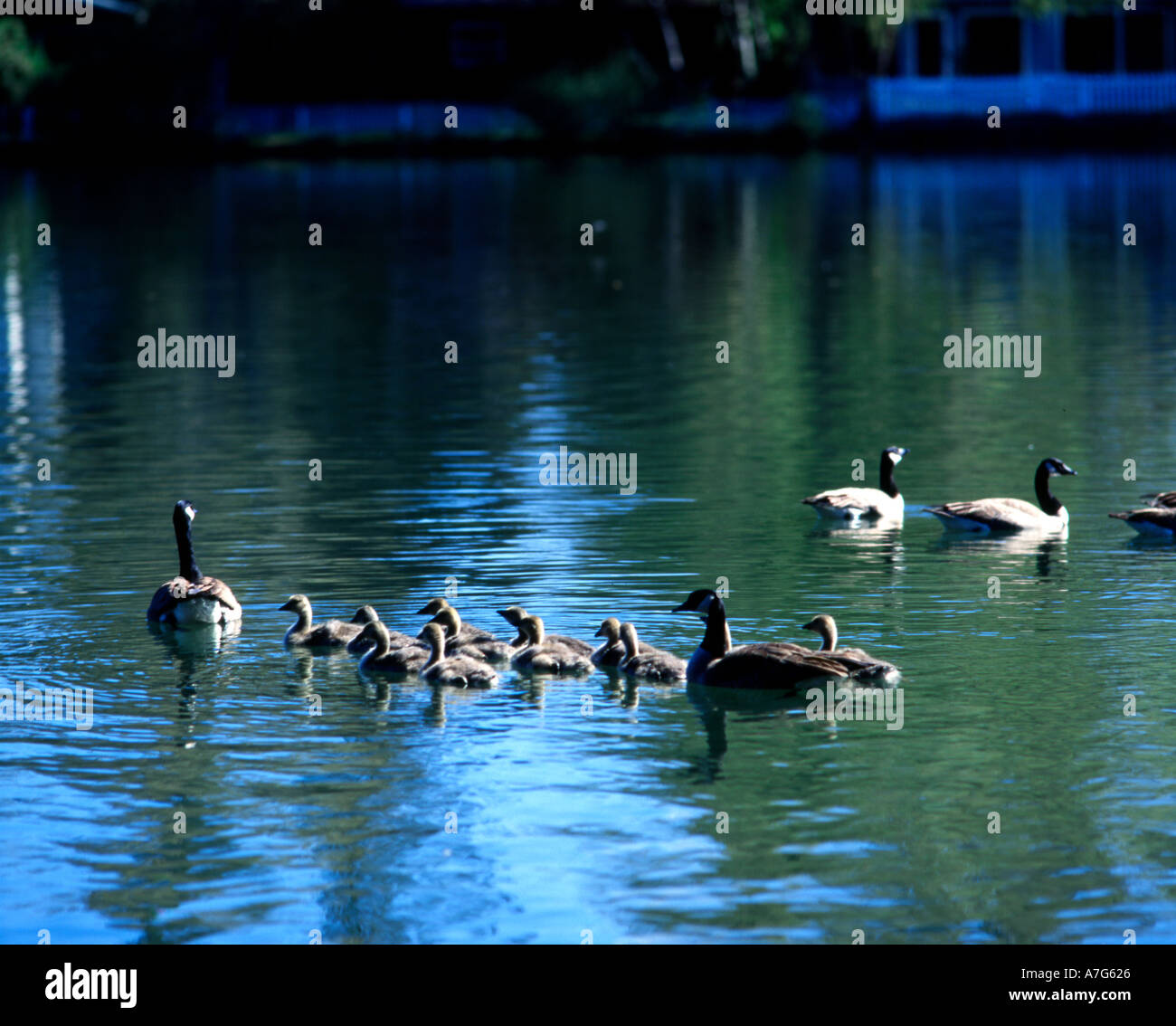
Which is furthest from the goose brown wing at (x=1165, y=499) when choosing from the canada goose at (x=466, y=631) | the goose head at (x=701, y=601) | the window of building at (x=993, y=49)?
the window of building at (x=993, y=49)

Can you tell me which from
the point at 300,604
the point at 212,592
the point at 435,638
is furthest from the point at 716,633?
the point at 212,592

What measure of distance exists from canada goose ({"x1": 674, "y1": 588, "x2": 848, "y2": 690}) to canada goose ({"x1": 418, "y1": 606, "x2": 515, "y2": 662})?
1.43m

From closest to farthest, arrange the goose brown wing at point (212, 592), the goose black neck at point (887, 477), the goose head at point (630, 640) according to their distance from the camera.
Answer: the goose head at point (630, 640), the goose brown wing at point (212, 592), the goose black neck at point (887, 477)

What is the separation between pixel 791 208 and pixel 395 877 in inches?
1833

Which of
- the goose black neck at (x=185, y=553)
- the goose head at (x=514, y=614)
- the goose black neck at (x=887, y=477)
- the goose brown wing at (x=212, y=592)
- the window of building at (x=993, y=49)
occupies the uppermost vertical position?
the window of building at (x=993, y=49)

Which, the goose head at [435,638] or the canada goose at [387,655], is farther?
the canada goose at [387,655]

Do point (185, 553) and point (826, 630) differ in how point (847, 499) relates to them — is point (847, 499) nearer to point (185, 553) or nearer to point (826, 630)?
point (826, 630)

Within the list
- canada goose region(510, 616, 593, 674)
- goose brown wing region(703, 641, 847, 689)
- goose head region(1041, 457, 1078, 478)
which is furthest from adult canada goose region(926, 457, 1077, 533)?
canada goose region(510, 616, 593, 674)

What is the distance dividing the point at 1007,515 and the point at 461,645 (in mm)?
6073

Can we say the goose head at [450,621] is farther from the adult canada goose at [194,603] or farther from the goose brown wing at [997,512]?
the goose brown wing at [997,512]

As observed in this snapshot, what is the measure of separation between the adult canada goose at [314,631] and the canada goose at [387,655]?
405 mm

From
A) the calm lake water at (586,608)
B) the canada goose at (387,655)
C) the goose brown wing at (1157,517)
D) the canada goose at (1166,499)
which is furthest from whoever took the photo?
the canada goose at (1166,499)

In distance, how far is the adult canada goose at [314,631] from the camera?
48.8ft
